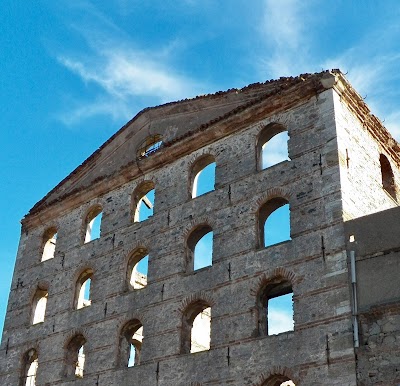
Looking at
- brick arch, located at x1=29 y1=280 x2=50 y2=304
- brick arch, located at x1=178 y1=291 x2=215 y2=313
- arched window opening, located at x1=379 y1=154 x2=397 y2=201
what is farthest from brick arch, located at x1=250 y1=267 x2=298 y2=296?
brick arch, located at x1=29 y1=280 x2=50 y2=304

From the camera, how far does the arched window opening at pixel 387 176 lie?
20.5m

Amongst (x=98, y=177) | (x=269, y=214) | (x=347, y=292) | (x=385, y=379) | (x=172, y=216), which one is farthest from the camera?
(x=98, y=177)

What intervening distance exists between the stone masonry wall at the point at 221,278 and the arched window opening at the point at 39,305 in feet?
0.87

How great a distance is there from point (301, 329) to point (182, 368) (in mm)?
3449

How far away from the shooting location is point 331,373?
47.5ft

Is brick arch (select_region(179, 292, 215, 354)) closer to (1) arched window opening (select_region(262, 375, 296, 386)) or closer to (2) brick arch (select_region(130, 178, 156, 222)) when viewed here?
(1) arched window opening (select_region(262, 375, 296, 386))

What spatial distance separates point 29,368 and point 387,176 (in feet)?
41.5

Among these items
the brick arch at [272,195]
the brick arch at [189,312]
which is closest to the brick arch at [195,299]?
the brick arch at [189,312]

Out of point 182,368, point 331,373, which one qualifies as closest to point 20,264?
point 182,368

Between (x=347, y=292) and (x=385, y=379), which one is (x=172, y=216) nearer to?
(x=347, y=292)

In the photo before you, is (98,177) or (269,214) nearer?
(269,214)

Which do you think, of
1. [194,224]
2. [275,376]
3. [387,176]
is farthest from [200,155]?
[275,376]

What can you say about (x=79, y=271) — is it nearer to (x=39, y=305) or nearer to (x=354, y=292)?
(x=39, y=305)

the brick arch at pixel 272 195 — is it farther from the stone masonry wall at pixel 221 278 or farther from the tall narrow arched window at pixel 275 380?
the tall narrow arched window at pixel 275 380
